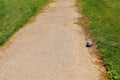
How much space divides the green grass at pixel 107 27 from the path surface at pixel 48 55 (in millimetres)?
537

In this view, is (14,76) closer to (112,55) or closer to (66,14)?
(112,55)

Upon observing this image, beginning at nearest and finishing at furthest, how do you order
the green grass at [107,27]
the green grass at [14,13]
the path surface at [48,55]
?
the path surface at [48,55]
the green grass at [107,27]
the green grass at [14,13]

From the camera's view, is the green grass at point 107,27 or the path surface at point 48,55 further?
the green grass at point 107,27

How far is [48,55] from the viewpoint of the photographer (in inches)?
408

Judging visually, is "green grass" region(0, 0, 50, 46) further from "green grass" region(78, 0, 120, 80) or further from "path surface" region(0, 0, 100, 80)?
"green grass" region(78, 0, 120, 80)

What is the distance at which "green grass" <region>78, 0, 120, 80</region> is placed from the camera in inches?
379

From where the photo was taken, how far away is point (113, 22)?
15.5 meters

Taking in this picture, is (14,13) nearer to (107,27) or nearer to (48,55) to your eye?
(107,27)

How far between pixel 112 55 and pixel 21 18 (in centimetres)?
774

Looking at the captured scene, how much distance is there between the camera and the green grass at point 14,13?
1397 centimetres

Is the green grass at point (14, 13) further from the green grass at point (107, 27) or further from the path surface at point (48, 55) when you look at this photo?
the green grass at point (107, 27)

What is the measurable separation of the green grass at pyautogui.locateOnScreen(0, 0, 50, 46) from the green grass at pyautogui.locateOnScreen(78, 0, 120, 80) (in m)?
3.19

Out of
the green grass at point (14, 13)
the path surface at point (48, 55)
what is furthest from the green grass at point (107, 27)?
the green grass at point (14, 13)

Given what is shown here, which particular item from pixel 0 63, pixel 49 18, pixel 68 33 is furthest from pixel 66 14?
pixel 0 63
